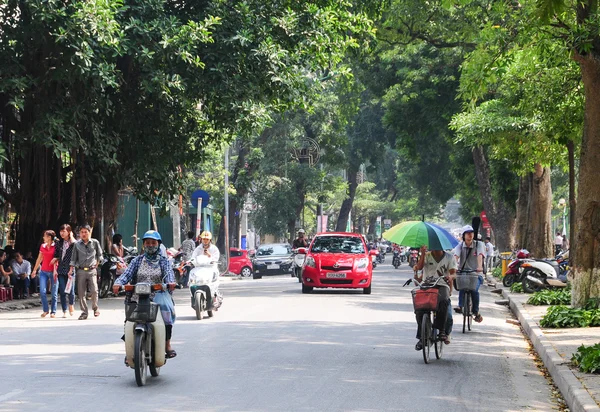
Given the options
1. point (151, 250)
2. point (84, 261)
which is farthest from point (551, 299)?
point (151, 250)

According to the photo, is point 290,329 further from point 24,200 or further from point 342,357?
point 24,200

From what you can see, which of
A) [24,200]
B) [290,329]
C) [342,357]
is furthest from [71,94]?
[342,357]

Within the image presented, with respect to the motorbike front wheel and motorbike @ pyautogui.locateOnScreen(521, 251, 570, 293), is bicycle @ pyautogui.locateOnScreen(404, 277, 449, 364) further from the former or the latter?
motorbike @ pyautogui.locateOnScreen(521, 251, 570, 293)

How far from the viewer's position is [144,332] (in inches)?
413

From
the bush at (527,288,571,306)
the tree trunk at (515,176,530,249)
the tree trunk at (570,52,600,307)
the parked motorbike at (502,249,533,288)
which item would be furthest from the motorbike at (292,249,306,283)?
the tree trunk at (570,52,600,307)

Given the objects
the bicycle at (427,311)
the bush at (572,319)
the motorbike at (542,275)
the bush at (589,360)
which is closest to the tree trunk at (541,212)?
the motorbike at (542,275)

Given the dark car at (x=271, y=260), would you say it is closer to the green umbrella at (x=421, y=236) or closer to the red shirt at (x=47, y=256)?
the red shirt at (x=47, y=256)

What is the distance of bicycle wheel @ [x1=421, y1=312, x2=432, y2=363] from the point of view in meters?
12.3

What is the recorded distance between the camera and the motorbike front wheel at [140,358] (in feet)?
33.4

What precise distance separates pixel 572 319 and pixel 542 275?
34.0ft

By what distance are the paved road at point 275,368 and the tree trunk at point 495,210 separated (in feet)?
74.2

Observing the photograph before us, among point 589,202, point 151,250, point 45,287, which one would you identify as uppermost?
point 589,202

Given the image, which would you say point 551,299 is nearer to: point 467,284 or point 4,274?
point 467,284

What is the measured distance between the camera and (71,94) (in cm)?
2353
